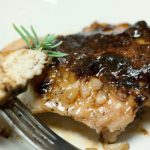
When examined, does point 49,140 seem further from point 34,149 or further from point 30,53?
point 30,53

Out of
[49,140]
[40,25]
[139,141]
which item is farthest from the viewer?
[40,25]

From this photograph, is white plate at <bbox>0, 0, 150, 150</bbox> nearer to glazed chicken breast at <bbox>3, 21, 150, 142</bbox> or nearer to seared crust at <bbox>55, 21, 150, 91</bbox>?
seared crust at <bbox>55, 21, 150, 91</bbox>

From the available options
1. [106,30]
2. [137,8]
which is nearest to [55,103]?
[106,30]

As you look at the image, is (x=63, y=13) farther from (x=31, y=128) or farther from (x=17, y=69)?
(x=31, y=128)

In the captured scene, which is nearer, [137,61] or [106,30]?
[137,61]

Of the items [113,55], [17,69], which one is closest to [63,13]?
[113,55]

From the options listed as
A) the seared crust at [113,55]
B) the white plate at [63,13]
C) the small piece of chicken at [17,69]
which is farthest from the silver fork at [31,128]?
the white plate at [63,13]
